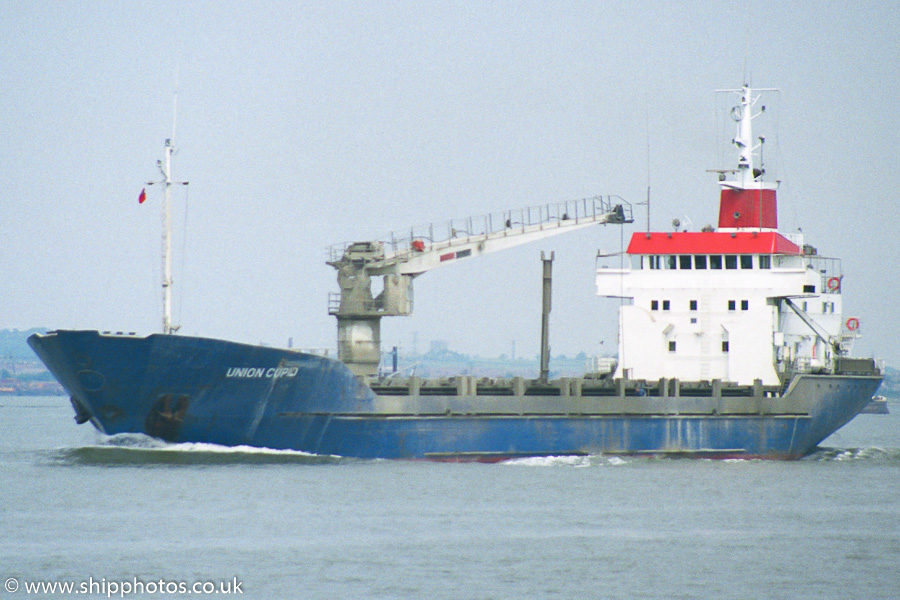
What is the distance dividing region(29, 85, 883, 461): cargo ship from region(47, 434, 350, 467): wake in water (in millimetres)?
215

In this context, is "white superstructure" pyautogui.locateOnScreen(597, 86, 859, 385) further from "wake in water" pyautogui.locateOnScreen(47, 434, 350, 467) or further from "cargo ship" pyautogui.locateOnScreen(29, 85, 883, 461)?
"wake in water" pyautogui.locateOnScreen(47, 434, 350, 467)

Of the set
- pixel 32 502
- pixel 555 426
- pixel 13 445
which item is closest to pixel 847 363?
pixel 555 426

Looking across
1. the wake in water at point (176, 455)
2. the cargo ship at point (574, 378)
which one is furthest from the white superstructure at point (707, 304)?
the wake in water at point (176, 455)

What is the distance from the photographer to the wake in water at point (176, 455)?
2967 cm

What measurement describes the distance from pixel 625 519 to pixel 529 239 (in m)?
14.3

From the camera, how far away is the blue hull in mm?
28984

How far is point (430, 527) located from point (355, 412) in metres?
8.13

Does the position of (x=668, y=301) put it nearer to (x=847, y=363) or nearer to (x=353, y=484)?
(x=847, y=363)

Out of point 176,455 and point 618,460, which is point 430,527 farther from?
point 618,460

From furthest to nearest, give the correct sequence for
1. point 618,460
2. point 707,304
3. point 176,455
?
point 707,304 → point 618,460 → point 176,455

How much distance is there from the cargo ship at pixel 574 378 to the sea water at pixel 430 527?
719 millimetres

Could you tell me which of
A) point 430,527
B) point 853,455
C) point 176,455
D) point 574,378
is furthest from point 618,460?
point 430,527

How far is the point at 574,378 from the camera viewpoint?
112ft

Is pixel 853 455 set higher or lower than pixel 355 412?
lower
